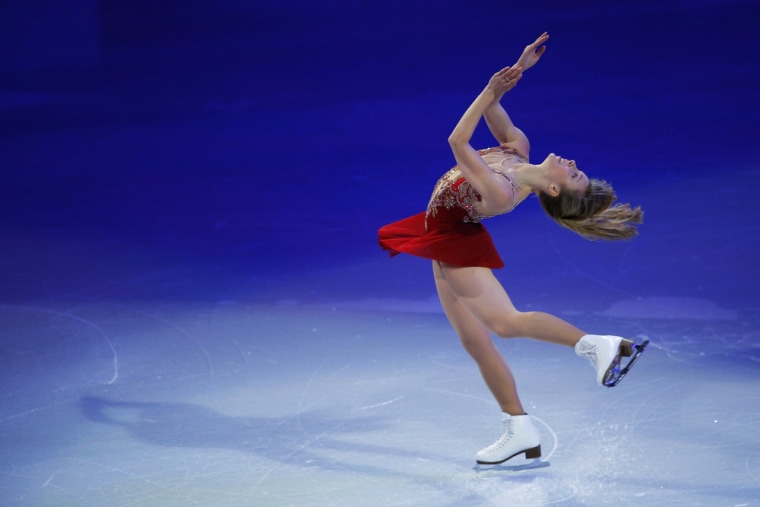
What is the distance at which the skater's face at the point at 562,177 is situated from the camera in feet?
12.1

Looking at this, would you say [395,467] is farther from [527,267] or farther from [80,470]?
[527,267]

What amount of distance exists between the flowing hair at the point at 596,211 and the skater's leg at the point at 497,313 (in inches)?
14.7

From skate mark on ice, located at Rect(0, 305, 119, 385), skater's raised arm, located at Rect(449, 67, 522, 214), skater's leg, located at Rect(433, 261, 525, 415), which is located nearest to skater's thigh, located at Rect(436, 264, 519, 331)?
skater's leg, located at Rect(433, 261, 525, 415)

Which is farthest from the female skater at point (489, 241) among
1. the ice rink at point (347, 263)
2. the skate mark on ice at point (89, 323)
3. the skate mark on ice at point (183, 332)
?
the skate mark on ice at point (89, 323)

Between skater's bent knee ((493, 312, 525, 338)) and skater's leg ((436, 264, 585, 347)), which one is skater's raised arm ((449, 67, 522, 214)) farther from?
skater's bent knee ((493, 312, 525, 338))

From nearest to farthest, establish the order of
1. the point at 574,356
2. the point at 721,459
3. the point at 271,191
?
1. the point at 721,459
2. the point at 574,356
3. the point at 271,191

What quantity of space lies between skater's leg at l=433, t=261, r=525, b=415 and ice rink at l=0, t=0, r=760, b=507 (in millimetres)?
233

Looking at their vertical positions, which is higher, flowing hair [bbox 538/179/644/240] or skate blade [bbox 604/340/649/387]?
flowing hair [bbox 538/179/644/240]

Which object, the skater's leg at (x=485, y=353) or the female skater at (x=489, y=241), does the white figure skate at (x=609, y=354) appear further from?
the skater's leg at (x=485, y=353)

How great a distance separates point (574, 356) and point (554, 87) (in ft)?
13.4

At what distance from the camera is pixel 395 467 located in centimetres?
376

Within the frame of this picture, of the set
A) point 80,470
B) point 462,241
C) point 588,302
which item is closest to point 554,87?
point 588,302

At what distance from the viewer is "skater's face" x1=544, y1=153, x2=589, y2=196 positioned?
370 cm

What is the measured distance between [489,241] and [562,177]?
380 mm
